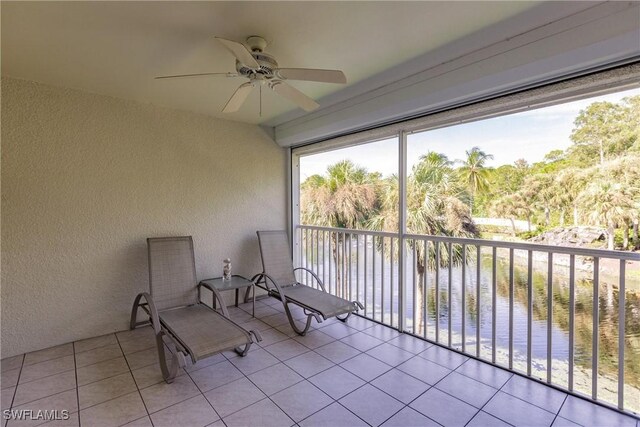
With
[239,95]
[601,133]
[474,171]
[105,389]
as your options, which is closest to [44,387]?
[105,389]

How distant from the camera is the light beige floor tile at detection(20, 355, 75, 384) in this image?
8.13ft

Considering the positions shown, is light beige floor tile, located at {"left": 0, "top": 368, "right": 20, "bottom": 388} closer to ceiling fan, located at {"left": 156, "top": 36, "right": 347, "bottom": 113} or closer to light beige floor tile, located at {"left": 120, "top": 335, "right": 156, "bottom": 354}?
light beige floor tile, located at {"left": 120, "top": 335, "right": 156, "bottom": 354}

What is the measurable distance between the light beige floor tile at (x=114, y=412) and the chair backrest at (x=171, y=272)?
1123 millimetres

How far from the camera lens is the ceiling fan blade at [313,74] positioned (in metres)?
2.00

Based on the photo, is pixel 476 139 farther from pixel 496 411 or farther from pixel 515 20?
pixel 496 411

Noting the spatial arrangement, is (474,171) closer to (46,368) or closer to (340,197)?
(340,197)

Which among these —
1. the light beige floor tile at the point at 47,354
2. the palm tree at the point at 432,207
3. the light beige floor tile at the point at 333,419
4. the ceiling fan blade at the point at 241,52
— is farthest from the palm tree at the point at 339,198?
the light beige floor tile at the point at 47,354

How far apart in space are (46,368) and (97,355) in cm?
36

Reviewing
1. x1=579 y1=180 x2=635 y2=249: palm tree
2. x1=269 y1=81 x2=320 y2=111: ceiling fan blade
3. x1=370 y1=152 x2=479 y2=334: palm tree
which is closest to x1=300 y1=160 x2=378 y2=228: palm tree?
x1=370 y1=152 x2=479 y2=334: palm tree

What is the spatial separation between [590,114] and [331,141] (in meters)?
2.70

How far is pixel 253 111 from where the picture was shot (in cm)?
383

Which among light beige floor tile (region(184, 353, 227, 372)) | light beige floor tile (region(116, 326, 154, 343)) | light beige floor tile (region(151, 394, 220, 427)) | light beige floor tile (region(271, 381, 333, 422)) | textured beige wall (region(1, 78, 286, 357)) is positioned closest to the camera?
light beige floor tile (region(151, 394, 220, 427))

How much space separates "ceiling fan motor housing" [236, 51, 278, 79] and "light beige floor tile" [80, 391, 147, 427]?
98.8 inches

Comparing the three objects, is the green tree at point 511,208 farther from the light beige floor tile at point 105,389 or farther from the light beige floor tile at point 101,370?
the light beige floor tile at point 101,370
